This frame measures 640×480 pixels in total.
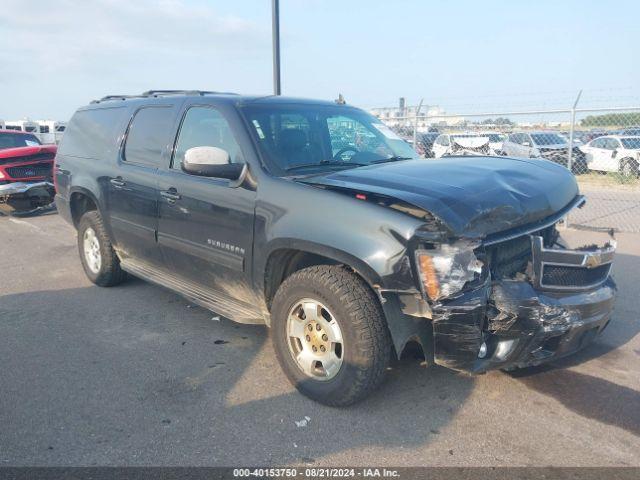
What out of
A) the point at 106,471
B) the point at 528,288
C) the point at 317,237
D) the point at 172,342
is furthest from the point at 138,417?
the point at 528,288

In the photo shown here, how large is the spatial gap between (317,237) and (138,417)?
1.52 meters

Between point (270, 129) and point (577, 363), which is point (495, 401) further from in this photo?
point (270, 129)

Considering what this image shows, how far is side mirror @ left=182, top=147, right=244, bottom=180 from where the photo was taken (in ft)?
11.5

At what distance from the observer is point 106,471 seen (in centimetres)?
266

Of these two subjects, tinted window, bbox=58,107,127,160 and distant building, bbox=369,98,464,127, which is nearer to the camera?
tinted window, bbox=58,107,127,160

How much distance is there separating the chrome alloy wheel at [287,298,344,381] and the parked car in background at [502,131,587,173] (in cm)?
1144

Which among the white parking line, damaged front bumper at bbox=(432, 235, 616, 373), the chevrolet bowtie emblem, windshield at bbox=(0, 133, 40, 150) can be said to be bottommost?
the white parking line

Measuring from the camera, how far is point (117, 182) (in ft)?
16.0

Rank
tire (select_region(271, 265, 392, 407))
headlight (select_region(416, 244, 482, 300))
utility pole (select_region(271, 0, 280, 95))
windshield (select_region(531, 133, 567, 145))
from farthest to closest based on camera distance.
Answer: windshield (select_region(531, 133, 567, 145))
utility pole (select_region(271, 0, 280, 95))
tire (select_region(271, 265, 392, 407))
headlight (select_region(416, 244, 482, 300))

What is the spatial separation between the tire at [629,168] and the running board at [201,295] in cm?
1445

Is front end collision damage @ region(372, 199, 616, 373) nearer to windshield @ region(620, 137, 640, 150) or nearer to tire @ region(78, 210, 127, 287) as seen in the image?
tire @ region(78, 210, 127, 287)

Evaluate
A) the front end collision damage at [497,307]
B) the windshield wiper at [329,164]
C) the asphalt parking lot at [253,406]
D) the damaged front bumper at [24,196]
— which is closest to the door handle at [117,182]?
the asphalt parking lot at [253,406]

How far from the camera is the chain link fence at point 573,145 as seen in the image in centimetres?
980

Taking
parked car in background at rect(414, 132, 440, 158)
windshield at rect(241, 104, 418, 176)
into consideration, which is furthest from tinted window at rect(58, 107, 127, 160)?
parked car in background at rect(414, 132, 440, 158)
